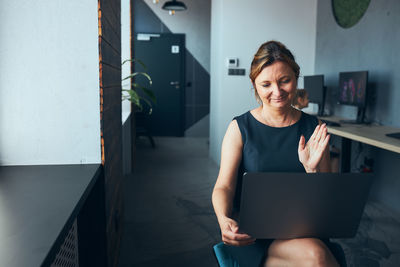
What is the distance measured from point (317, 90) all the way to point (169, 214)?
7.56ft

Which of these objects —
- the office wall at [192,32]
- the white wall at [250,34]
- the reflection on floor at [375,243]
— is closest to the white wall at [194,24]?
the office wall at [192,32]

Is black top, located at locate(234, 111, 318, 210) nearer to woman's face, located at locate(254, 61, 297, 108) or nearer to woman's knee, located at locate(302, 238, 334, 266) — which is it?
woman's face, located at locate(254, 61, 297, 108)

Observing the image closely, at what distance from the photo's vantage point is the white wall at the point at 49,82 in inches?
56.7

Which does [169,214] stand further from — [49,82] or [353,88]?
[353,88]

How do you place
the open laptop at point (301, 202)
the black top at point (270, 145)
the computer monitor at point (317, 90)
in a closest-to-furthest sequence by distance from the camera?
the open laptop at point (301, 202), the black top at point (270, 145), the computer monitor at point (317, 90)

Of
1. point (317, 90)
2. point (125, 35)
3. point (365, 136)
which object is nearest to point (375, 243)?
point (365, 136)

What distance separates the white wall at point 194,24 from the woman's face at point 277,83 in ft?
20.6

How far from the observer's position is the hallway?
2.36 m

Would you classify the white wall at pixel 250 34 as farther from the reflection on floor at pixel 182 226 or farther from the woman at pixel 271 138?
the woman at pixel 271 138

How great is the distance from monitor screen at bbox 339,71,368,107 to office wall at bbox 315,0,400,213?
0.15 meters

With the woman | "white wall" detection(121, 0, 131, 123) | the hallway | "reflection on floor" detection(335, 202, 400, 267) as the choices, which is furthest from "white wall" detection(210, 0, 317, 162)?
the woman

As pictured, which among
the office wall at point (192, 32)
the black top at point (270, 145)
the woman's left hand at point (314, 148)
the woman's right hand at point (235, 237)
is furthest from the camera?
the office wall at point (192, 32)

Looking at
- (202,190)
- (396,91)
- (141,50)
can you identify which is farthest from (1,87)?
(141,50)

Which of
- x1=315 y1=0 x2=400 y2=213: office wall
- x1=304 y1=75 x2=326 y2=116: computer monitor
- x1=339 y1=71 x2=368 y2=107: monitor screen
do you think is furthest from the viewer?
x1=304 y1=75 x2=326 y2=116: computer monitor
